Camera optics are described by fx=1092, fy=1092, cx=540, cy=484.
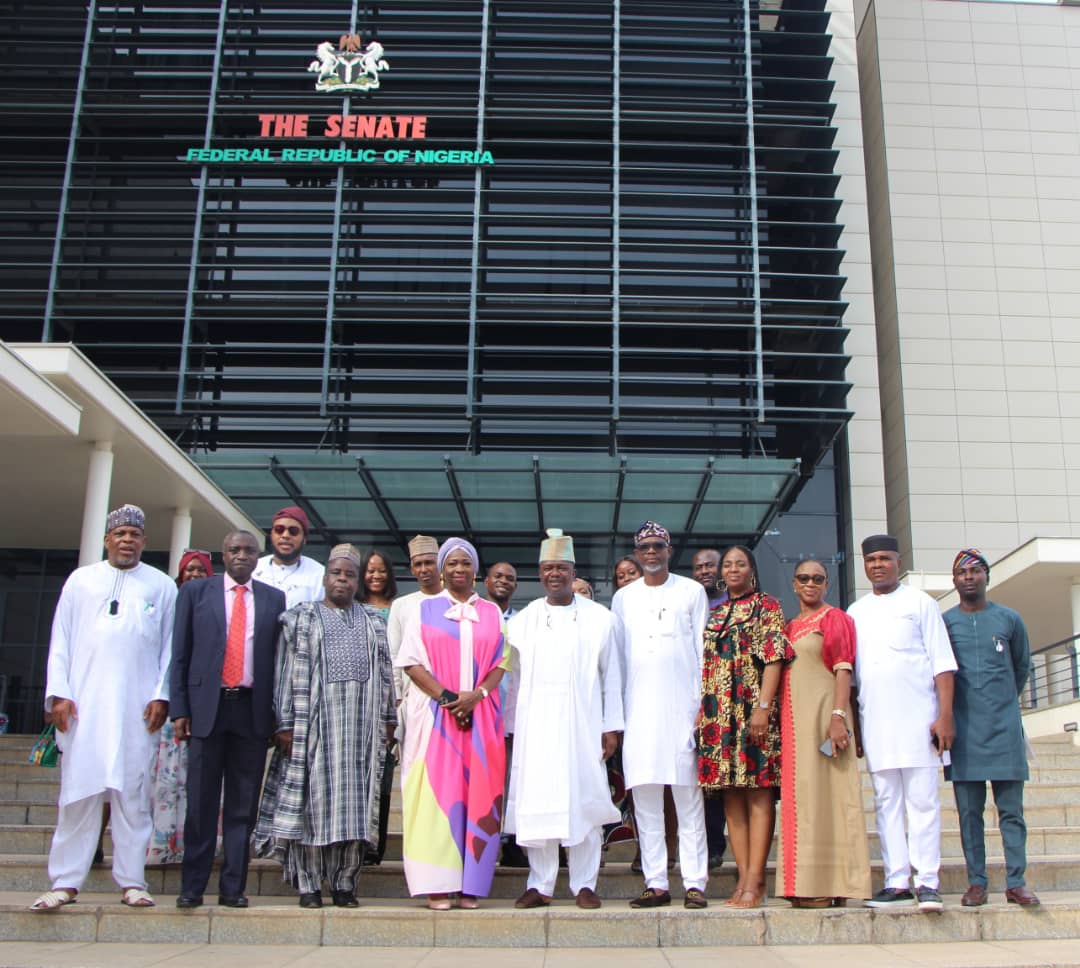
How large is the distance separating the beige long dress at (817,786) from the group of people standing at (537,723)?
1 cm

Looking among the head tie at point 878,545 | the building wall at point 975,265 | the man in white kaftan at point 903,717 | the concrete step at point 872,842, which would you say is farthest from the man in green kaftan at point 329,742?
the building wall at point 975,265

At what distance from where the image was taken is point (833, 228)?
59.9ft

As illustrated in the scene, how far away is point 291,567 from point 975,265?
59.4 feet

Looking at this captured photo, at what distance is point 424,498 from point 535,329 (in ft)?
11.9

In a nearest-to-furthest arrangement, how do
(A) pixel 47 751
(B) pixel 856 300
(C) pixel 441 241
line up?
(A) pixel 47 751 → (C) pixel 441 241 → (B) pixel 856 300

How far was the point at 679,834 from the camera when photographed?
16.9 feet

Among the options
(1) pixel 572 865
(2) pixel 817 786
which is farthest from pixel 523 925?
(2) pixel 817 786

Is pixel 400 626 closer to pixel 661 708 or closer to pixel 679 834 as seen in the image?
pixel 661 708

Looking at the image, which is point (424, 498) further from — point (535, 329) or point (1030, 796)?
point (1030, 796)

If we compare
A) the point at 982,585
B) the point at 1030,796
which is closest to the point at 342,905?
the point at 982,585

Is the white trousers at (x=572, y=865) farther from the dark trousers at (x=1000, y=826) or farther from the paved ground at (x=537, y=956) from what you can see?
the dark trousers at (x=1000, y=826)

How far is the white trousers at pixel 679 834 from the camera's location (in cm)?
503

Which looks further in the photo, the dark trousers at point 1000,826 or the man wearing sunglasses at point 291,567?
the man wearing sunglasses at point 291,567

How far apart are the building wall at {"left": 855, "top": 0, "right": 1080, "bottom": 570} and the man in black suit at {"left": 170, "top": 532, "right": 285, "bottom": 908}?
15809mm
